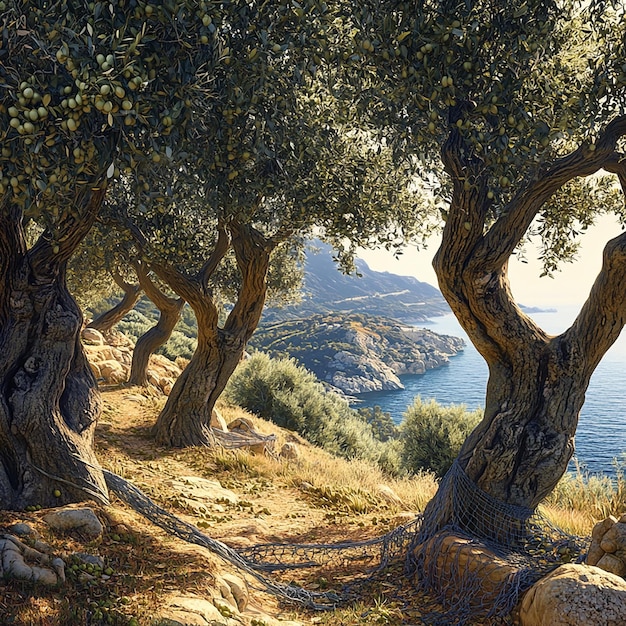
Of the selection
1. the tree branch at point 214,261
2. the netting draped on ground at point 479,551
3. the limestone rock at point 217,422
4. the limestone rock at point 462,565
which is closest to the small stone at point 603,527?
the netting draped on ground at point 479,551

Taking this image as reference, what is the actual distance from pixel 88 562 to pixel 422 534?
3.86m

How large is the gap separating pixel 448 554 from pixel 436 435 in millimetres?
12339

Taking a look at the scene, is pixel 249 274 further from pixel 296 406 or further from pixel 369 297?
pixel 369 297

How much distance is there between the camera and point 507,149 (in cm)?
588

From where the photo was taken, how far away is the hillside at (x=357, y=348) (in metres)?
53.4

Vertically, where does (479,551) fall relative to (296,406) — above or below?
above

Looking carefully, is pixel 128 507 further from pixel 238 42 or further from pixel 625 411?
pixel 625 411

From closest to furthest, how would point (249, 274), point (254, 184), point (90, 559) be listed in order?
point (90, 559), point (254, 184), point (249, 274)

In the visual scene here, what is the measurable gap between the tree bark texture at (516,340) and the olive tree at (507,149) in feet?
0.04

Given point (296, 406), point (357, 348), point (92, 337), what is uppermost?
point (92, 337)

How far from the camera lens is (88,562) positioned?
508 cm

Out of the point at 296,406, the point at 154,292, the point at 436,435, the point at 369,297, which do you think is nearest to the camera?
the point at 154,292

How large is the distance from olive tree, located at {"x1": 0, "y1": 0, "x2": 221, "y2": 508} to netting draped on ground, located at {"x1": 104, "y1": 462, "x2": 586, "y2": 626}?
1.11 metres

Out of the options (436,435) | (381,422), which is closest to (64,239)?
(436,435)
